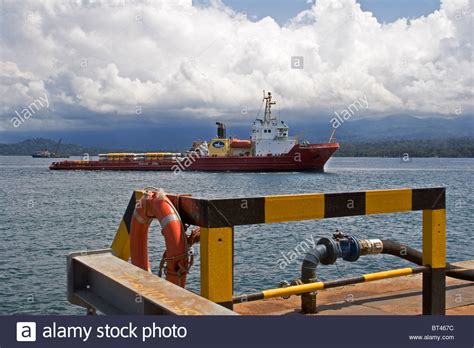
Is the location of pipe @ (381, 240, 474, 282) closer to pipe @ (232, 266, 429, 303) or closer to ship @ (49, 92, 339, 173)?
pipe @ (232, 266, 429, 303)

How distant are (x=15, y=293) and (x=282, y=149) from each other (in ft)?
189

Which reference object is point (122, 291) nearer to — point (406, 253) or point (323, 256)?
point (323, 256)

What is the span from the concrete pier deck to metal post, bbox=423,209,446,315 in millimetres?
250

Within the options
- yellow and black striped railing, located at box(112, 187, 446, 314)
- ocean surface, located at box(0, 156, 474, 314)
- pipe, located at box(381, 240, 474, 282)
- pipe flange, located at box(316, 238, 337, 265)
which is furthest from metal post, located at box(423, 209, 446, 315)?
ocean surface, located at box(0, 156, 474, 314)

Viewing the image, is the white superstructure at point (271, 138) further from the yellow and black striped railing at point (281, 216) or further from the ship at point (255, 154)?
the yellow and black striped railing at point (281, 216)

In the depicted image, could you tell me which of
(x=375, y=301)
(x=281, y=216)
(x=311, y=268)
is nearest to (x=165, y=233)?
(x=281, y=216)

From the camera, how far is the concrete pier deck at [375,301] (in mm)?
4535

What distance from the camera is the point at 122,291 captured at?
2.40 metres

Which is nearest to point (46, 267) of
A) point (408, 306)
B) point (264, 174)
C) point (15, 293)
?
point (15, 293)

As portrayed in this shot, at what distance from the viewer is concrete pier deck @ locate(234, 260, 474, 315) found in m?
4.54

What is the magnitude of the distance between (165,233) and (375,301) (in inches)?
97.6

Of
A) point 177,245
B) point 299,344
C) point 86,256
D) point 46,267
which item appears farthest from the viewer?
point 46,267

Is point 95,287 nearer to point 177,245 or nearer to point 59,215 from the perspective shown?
point 177,245

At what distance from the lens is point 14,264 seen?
14.0 m
